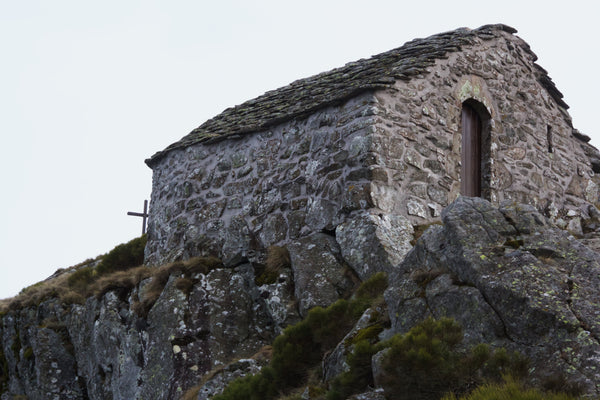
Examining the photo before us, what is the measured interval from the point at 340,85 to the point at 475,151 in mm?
2685

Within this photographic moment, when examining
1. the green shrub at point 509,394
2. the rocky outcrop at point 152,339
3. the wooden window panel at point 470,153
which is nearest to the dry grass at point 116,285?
the rocky outcrop at point 152,339

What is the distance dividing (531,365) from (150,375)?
6.71 m

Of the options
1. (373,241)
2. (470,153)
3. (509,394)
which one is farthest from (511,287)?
(470,153)

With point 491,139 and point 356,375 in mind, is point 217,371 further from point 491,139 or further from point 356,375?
point 491,139

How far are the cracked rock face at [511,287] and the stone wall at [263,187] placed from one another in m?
3.33

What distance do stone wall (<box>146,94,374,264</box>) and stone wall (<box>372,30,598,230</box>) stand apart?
1.66 ft

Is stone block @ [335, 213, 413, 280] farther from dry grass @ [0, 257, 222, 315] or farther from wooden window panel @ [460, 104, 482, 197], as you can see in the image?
dry grass @ [0, 257, 222, 315]

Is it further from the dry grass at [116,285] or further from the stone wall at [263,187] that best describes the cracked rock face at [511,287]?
the dry grass at [116,285]

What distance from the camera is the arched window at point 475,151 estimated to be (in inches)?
491

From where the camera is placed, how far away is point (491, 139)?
500 inches

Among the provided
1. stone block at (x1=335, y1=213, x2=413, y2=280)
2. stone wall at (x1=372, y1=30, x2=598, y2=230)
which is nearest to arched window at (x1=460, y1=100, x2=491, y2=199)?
stone wall at (x1=372, y1=30, x2=598, y2=230)

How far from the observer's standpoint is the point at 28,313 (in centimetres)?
Result: 1551

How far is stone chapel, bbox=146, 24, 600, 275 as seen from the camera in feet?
36.2

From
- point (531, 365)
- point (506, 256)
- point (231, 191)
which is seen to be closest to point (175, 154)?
point (231, 191)
